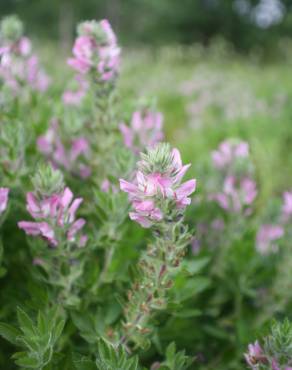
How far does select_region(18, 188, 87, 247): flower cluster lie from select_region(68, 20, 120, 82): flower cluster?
→ 1.95 feet

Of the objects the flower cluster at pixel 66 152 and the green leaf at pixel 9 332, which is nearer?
the green leaf at pixel 9 332

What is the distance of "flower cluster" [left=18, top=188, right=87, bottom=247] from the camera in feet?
4.31

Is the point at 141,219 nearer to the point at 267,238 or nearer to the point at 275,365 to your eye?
the point at 275,365

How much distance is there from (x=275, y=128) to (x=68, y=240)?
16.3 ft

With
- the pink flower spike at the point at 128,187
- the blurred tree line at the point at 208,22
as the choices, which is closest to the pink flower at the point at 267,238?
the pink flower spike at the point at 128,187

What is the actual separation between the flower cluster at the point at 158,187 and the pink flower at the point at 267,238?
1313 millimetres

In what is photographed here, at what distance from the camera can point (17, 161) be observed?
168 centimetres

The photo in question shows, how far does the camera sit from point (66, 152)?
6.46 feet

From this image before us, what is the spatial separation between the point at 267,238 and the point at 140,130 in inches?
36.4

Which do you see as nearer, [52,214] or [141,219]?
[141,219]

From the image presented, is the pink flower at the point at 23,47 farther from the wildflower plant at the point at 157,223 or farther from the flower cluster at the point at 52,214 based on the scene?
the wildflower plant at the point at 157,223

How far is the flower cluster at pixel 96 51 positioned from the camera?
171 centimetres

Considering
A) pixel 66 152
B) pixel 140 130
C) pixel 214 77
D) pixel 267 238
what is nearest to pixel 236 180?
pixel 267 238

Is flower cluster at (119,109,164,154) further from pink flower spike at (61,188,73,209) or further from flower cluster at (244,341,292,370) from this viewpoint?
flower cluster at (244,341,292,370)
